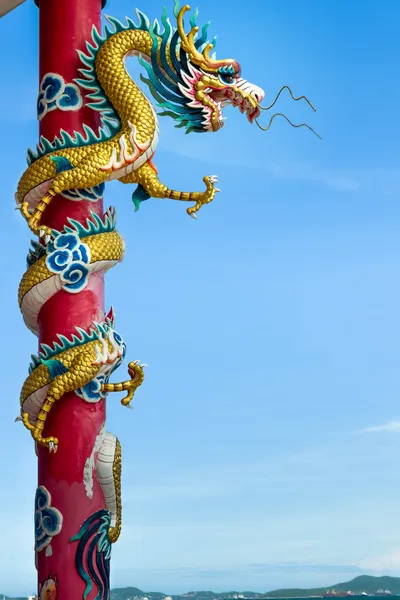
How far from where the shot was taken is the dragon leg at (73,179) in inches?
298

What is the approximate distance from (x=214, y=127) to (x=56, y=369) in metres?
1.96

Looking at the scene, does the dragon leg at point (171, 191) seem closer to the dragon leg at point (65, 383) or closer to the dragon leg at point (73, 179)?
the dragon leg at point (73, 179)

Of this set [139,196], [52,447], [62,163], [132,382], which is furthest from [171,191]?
[52,447]

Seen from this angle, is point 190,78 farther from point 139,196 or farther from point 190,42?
point 139,196

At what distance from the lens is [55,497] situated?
24.0 ft

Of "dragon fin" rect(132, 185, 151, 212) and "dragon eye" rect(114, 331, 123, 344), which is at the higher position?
"dragon fin" rect(132, 185, 151, 212)

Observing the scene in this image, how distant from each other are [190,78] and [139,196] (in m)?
0.85

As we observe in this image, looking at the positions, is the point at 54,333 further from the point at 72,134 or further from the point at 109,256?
the point at 72,134

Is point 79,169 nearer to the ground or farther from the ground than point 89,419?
farther from the ground

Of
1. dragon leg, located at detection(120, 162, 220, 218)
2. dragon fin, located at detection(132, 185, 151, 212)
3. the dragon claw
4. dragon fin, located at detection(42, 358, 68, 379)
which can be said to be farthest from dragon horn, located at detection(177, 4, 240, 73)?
the dragon claw

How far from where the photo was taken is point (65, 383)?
7.37 meters

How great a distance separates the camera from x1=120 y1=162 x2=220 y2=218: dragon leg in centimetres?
778

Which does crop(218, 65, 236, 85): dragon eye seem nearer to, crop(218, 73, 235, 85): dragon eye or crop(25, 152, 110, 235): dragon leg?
crop(218, 73, 235, 85): dragon eye

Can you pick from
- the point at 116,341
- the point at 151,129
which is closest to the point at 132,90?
the point at 151,129
